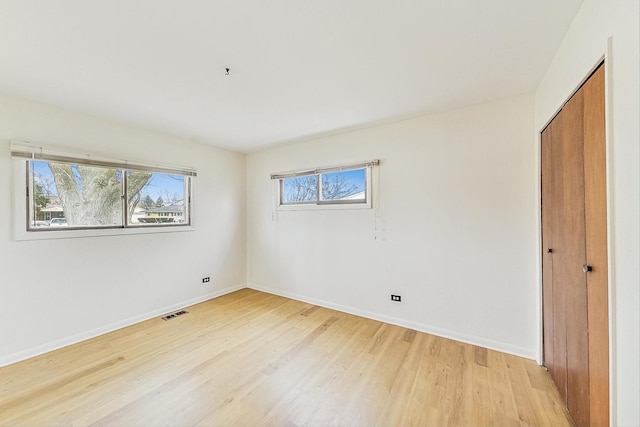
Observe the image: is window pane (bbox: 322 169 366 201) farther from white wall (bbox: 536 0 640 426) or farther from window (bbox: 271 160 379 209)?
white wall (bbox: 536 0 640 426)

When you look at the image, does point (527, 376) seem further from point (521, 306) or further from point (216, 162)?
point (216, 162)

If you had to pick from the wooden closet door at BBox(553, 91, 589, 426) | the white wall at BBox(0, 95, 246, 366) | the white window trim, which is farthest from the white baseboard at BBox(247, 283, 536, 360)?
the white window trim

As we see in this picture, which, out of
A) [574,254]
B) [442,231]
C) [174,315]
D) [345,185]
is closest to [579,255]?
[574,254]

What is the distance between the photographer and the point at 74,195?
261 cm

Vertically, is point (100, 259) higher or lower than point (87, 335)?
higher

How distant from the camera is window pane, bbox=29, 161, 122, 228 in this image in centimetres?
240

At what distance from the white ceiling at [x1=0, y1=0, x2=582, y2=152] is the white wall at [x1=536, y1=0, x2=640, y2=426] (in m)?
0.48

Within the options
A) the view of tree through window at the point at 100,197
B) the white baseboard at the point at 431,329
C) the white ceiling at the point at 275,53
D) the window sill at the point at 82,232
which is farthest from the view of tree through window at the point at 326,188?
the window sill at the point at 82,232

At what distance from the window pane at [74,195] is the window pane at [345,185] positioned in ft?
8.28

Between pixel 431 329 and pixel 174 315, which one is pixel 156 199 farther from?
pixel 431 329

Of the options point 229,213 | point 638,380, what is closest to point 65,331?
point 229,213

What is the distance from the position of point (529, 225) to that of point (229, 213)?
3888mm

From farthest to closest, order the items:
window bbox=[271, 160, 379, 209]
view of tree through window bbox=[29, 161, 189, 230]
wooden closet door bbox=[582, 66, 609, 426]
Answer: window bbox=[271, 160, 379, 209]
view of tree through window bbox=[29, 161, 189, 230]
wooden closet door bbox=[582, 66, 609, 426]

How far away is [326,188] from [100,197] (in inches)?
105
